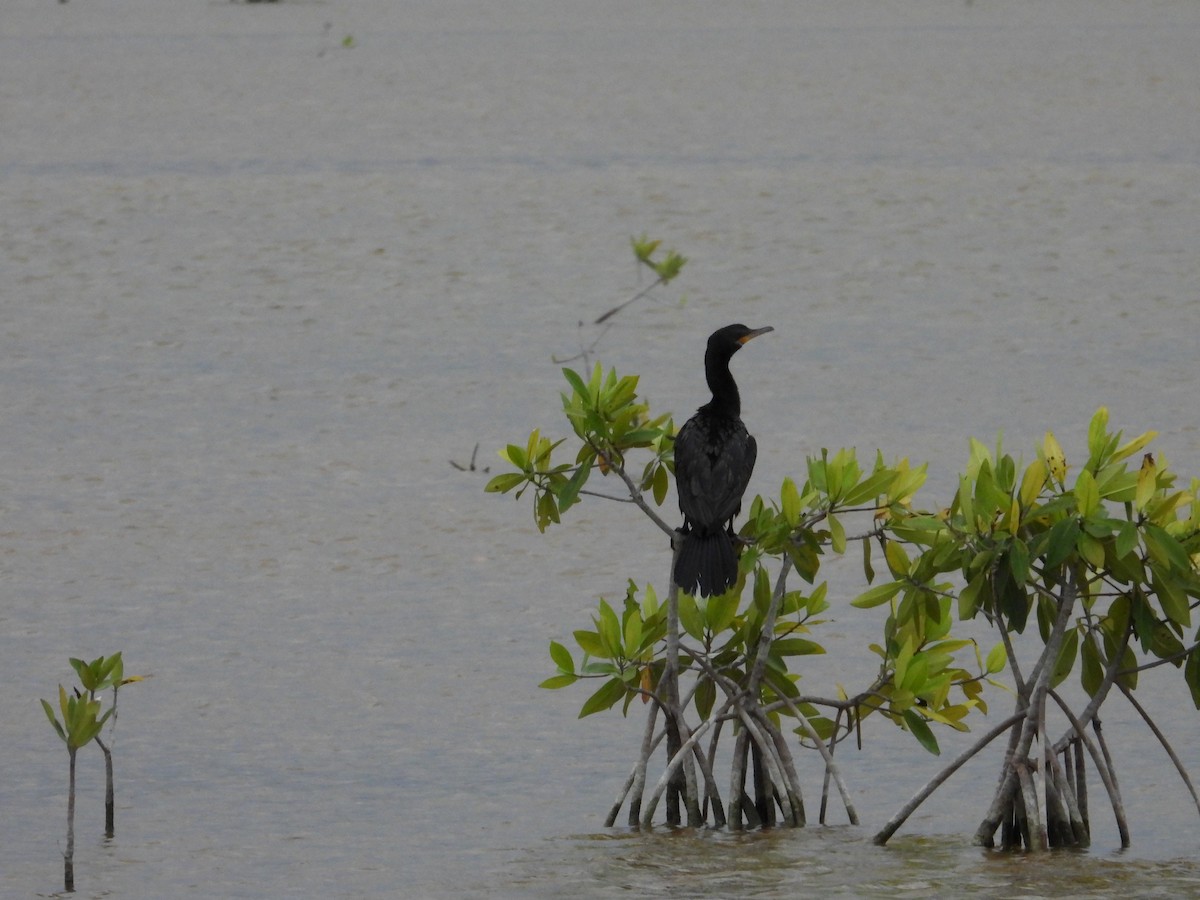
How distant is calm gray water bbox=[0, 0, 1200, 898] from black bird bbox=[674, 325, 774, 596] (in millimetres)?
537

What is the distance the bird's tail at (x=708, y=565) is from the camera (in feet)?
13.1

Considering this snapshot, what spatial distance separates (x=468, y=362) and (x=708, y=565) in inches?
178

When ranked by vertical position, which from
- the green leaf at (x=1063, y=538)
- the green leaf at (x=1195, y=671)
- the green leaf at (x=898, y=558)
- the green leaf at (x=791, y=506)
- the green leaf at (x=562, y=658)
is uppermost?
the green leaf at (x=791, y=506)

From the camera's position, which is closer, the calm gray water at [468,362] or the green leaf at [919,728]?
the green leaf at [919,728]

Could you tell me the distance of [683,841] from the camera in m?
4.10

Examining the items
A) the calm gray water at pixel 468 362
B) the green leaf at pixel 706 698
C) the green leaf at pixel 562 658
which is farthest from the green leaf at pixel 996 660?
the green leaf at pixel 562 658

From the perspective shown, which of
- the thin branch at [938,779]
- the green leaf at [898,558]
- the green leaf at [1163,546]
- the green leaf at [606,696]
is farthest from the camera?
the green leaf at [606,696]

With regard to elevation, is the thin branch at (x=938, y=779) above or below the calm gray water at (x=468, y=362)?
below

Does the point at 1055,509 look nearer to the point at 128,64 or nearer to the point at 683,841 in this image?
the point at 683,841

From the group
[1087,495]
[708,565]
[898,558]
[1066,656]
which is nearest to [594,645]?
[708,565]

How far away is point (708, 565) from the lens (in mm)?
4027

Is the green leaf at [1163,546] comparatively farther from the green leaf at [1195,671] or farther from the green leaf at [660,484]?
the green leaf at [660,484]

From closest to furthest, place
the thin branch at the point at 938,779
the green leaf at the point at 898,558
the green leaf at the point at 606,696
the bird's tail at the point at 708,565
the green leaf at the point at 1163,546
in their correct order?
the green leaf at the point at 1163,546 → the thin branch at the point at 938,779 → the bird's tail at the point at 708,565 → the green leaf at the point at 898,558 → the green leaf at the point at 606,696

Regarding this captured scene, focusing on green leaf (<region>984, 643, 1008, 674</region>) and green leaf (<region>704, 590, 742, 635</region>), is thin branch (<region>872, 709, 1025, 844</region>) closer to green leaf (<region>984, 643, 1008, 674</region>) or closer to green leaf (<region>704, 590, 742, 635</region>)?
green leaf (<region>984, 643, 1008, 674</region>)
